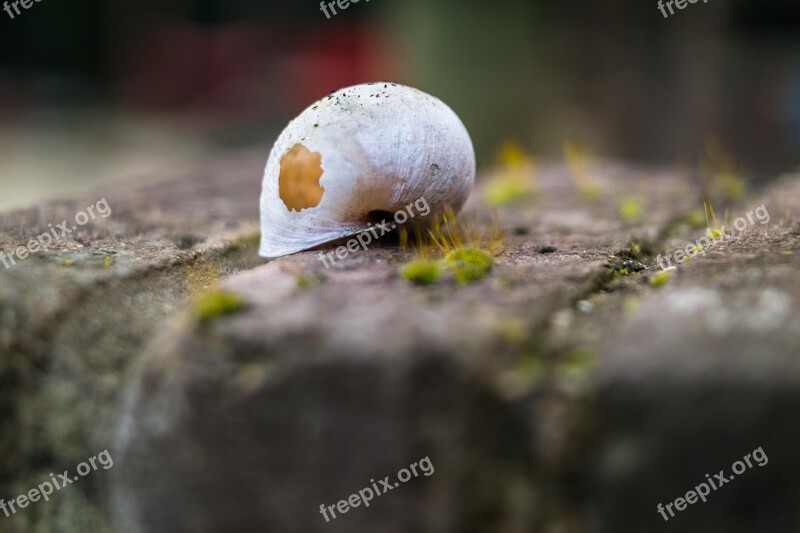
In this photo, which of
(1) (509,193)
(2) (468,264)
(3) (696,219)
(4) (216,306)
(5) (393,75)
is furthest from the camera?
(5) (393,75)

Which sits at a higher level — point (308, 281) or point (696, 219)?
point (308, 281)

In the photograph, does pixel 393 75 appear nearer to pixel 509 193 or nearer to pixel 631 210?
pixel 509 193

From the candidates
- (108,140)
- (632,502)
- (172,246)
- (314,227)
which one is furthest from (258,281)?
(108,140)

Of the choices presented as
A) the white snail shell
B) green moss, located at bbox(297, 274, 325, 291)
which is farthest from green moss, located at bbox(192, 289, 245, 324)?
the white snail shell

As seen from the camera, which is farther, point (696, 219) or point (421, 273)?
point (696, 219)

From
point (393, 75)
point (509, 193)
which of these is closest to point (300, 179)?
point (509, 193)

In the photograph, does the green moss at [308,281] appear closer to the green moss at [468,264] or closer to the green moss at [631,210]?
the green moss at [468,264]

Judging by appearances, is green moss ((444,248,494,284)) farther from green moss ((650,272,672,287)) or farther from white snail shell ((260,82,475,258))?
green moss ((650,272,672,287))

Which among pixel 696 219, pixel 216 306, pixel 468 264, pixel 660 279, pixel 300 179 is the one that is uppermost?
pixel 300 179
